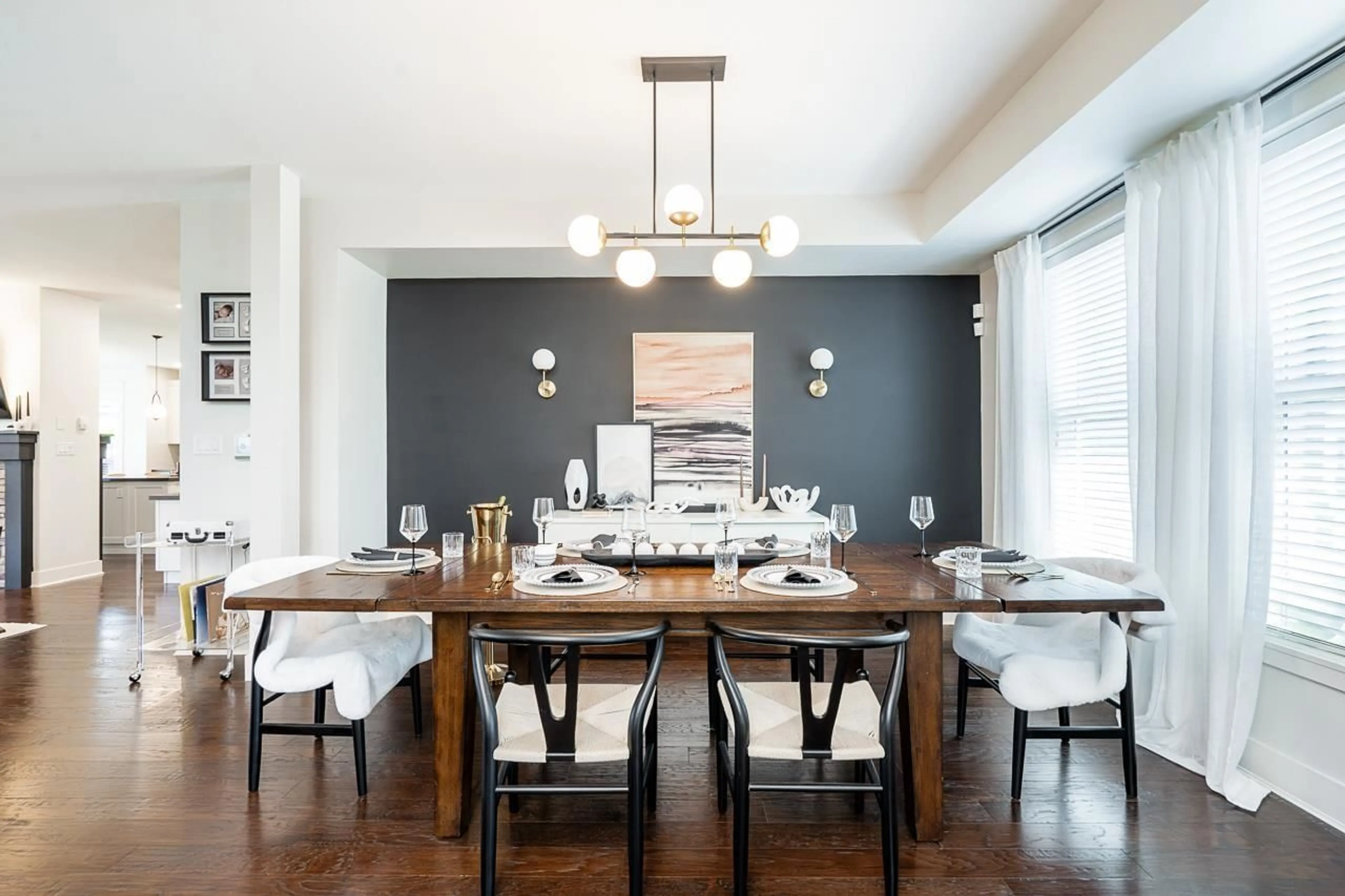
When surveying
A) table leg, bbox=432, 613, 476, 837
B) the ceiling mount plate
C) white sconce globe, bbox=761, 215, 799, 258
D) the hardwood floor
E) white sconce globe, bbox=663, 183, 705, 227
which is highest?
the ceiling mount plate

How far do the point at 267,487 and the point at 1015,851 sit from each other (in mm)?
3641

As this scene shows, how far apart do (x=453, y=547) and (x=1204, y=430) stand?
9.55ft

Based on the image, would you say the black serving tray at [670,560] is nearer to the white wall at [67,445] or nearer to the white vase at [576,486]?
the white vase at [576,486]

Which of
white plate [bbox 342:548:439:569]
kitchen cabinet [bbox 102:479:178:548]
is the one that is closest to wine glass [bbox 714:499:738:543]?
white plate [bbox 342:548:439:569]

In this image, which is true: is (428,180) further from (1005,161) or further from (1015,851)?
(1015,851)

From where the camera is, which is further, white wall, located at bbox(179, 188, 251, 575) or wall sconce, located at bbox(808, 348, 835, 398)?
wall sconce, located at bbox(808, 348, 835, 398)

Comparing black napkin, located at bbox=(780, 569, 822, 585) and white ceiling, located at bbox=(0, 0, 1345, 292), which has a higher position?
white ceiling, located at bbox=(0, 0, 1345, 292)

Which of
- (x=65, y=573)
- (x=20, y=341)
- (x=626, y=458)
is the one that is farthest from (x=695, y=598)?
(x=20, y=341)

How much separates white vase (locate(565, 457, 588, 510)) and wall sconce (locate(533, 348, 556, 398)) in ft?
1.71

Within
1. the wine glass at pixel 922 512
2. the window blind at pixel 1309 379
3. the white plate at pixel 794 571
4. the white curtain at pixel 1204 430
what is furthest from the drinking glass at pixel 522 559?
the window blind at pixel 1309 379

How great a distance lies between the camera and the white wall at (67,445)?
6062mm

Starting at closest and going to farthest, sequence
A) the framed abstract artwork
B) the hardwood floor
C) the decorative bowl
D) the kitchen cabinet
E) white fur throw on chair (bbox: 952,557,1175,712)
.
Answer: the hardwood floor → white fur throw on chair (bbox: 952,557,1175,712) → the decorative bowl → the framed abstract artwork → the kitchen cabinet

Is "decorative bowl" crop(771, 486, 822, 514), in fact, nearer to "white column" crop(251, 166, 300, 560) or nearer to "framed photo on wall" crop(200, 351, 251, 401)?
"white column" crop(251, 166, 300, 560)

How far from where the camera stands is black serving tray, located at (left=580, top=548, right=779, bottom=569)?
246cm
